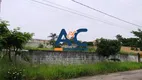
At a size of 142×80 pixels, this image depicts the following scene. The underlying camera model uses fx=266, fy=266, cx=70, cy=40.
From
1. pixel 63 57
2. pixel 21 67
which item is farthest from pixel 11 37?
pixel 63 57

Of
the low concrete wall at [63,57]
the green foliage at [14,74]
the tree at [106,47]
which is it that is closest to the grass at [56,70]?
the green foliage at [14,74]

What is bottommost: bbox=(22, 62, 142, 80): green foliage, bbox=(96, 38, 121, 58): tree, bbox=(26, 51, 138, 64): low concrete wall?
bbox=(22, 62, 142, 80): green foliage

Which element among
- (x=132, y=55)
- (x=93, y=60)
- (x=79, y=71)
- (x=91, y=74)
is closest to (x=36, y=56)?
(x=79, y=71)

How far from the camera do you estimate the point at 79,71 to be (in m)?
19.7

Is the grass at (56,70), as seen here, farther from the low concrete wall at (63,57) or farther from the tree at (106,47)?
the tree at (106,47)

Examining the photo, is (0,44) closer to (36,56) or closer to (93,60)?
(36,56)

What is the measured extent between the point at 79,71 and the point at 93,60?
5.00 metres

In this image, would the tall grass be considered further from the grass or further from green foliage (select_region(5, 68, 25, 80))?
green foliage (select_region(5, 68, 25, 80))

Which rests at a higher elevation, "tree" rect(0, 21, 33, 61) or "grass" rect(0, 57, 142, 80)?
"tree" rect(0, 21, 33, 61)

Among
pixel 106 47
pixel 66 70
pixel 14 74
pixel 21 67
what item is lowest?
pixel 66 70

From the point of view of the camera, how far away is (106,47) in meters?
24.0

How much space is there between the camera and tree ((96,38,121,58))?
78.8 ft

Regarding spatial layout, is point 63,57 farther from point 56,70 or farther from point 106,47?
point 106,47

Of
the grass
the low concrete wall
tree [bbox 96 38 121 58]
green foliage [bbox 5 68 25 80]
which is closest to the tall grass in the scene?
the grass
